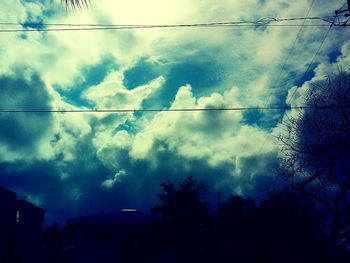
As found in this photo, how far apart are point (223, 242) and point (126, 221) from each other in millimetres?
14848

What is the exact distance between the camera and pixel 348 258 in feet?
57.3

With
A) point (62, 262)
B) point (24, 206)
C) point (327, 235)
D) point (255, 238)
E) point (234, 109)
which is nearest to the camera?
point (234, 109)

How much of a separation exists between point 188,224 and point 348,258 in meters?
15.3

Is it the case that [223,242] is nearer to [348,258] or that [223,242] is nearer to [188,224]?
[348,258]

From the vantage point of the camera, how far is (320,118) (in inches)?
561

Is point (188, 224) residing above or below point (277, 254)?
above

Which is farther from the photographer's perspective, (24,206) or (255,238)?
(24,206)

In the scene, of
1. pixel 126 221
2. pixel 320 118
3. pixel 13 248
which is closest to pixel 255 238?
pixel 320 118

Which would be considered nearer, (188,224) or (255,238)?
(255,238)

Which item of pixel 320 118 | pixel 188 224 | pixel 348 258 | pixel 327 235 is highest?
pixel 320 118

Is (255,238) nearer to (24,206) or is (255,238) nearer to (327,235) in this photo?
(327,235)

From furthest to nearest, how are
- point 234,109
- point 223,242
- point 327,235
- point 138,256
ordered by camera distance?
→ point 138,256, point 223,242, point 327,235, point 234,109

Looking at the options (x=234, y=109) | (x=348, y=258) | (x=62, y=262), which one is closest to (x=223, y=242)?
(x=348, y=258)

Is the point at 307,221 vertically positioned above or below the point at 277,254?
above
